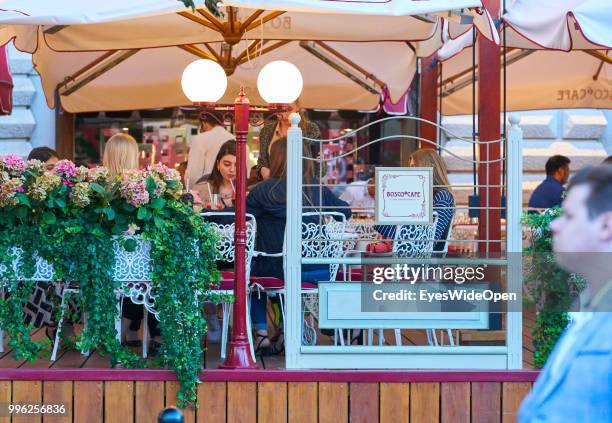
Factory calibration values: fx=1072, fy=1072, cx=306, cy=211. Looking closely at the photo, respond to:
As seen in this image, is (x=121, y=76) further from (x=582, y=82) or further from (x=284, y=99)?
(x=582, y=82)

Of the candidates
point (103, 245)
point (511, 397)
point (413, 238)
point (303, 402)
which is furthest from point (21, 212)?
point (511, 397)

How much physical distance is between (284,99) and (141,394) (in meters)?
2.36

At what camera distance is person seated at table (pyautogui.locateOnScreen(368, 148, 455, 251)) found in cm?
589

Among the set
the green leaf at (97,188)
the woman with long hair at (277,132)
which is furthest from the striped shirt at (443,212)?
the green leaf at (97,188)

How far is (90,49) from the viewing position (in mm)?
7969

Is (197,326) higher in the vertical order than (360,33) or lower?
lower

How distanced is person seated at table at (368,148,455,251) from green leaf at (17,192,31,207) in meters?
1.78

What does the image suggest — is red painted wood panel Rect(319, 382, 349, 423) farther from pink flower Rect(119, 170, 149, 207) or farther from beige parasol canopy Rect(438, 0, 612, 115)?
beige parasol canopy Rect(438, 0, 612, 115)

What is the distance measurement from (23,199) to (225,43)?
3.75 m

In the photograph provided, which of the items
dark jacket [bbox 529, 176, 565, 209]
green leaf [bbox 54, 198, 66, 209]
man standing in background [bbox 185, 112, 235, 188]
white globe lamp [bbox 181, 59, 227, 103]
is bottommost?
green leaf [bbox 54, 198, 66, 209]

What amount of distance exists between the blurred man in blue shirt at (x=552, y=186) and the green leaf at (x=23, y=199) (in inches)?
227

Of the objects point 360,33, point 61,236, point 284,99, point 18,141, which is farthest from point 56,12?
point 18,141

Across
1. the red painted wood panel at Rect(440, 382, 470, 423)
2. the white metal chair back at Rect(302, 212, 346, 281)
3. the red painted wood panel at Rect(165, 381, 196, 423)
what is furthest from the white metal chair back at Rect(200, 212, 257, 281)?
the red painted wood panel at Rect(440, 382, 470, 423)

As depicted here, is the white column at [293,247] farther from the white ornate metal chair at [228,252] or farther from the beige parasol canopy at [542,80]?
the beige parasol canopy at [542,80]
